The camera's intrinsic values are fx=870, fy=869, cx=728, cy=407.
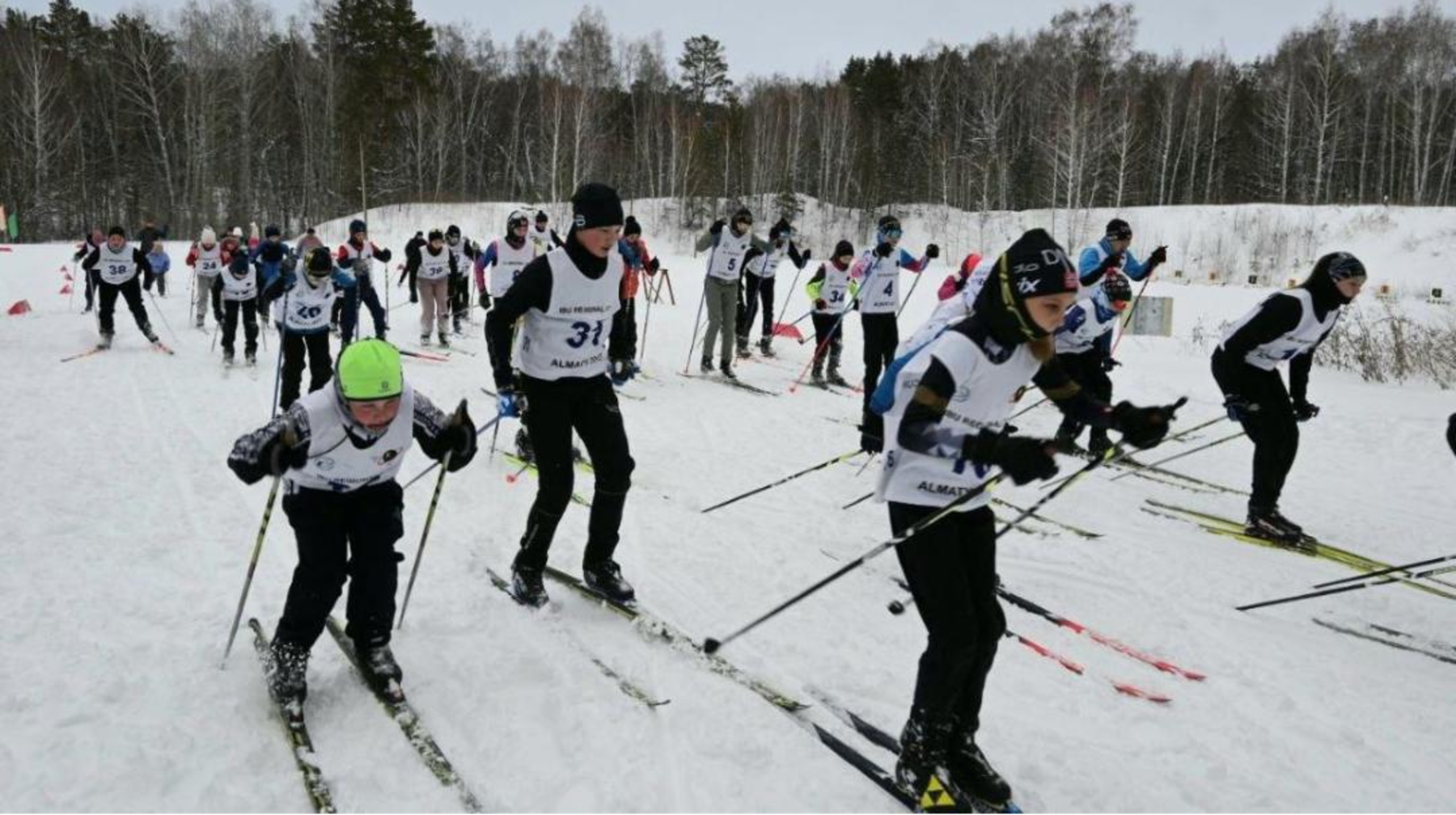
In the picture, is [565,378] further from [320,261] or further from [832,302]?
[832,302]

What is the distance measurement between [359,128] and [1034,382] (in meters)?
43.6

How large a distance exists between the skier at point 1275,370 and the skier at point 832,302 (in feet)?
16.4

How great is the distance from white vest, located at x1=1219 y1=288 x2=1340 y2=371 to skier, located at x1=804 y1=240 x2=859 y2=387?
5033mm

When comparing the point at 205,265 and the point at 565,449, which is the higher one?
the point at 205,265

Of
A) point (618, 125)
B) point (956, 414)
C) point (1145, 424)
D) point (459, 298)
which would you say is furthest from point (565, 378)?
point (618, 125)

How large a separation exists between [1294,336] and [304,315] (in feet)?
26.6

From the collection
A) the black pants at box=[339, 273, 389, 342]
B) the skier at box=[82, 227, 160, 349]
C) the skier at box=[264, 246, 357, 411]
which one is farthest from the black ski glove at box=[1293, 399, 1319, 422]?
the skier at box=[82, 227, 160, 349]

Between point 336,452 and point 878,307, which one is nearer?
point 336,452

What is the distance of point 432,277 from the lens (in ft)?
42.9

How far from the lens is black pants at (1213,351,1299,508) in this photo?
18.7 feet

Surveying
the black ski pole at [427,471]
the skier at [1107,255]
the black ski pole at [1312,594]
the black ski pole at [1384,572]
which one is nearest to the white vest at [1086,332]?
the skier at [1107,255]

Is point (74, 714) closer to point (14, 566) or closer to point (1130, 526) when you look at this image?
point (14, 566)

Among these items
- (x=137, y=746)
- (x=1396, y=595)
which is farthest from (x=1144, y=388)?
(x=137, y=746)

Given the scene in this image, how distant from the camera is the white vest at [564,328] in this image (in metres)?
4.11
